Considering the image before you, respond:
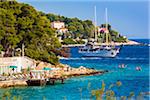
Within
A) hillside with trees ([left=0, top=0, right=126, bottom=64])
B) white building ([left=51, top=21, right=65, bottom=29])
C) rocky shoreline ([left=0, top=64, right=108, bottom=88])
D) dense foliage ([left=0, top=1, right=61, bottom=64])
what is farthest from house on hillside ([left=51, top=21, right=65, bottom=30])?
rocky shoreline ([left=0, top=64, right=108, bottom=88])

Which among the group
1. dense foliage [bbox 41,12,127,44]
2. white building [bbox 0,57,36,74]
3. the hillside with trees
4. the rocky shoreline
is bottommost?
the rocky shoreline

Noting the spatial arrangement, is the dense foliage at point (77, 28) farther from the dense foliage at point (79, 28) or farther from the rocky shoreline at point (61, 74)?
the rocky shoreline at point (61, 74)

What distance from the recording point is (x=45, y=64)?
60312 mm

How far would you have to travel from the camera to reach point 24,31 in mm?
61375

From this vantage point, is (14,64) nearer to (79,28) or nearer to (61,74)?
(61,74)

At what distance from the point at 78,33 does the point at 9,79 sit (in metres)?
130

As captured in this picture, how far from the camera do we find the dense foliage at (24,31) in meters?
60.1

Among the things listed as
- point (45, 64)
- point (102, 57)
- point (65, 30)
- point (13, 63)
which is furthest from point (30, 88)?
point (65, 30)

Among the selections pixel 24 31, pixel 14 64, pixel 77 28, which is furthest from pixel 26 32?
pixel 77 28

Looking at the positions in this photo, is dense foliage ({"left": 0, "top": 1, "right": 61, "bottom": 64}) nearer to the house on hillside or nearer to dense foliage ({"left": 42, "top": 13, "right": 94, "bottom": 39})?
the house on hillside

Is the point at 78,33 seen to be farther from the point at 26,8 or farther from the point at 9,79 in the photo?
the point at 9,79

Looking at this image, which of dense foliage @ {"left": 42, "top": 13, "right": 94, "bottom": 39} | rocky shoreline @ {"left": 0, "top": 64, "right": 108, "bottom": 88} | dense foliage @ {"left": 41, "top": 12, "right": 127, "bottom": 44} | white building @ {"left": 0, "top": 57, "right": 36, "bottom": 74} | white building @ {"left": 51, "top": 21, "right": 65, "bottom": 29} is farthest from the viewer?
dense foliage @ {"left": 42, "top": 13, "right": 94, "bottom": 39}

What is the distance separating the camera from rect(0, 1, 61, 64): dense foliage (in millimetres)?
60062

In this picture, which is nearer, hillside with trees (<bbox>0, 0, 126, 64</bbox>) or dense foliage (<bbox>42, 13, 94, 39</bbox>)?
hillside with trees (<bbox>0, 0, 126, 64</bbox>)
